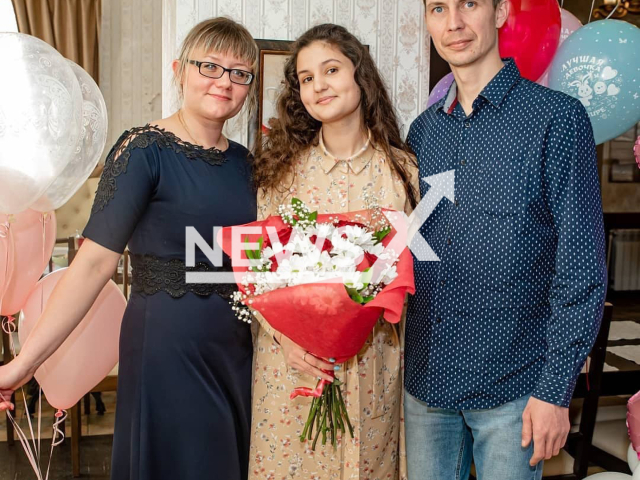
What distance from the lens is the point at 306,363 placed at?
5.53 ft

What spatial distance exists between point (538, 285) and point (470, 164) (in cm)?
35

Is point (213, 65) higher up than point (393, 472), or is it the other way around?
point (213, 65)

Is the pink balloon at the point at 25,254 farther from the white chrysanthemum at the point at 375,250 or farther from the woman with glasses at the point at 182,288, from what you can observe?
the white chrysanthemum at the point at 375,250

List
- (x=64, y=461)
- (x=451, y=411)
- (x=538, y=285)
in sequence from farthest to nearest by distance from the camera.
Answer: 1. (x=64, y=461)
2. (x=451, y=411)
3. (x=538, y=285)

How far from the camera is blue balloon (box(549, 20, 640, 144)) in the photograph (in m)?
2.20

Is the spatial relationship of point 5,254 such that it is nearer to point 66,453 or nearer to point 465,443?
point 465,443

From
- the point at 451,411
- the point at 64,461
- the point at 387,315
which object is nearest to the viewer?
the point at 387,315

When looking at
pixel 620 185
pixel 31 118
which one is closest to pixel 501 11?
pixel 31 118

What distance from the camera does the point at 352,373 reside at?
1.78 m

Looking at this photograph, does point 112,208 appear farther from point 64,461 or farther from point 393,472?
point 64,461

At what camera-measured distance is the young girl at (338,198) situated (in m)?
1.81

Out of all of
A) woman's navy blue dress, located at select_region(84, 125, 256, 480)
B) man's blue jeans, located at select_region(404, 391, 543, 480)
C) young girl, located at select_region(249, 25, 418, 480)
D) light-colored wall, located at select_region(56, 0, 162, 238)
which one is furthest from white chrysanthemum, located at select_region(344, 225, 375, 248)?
light-colored wall, located at select_region(56, 0, 162, 238)

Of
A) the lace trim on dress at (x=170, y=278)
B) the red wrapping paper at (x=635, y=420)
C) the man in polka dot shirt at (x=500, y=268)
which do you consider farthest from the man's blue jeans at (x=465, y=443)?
the red wrapping paper at (x=635, y=420)

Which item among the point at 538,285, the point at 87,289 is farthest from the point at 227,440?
the point at 538,285
